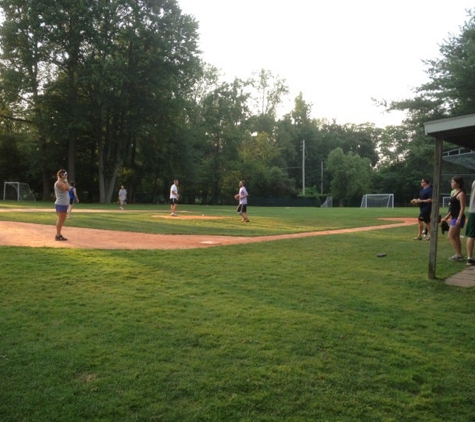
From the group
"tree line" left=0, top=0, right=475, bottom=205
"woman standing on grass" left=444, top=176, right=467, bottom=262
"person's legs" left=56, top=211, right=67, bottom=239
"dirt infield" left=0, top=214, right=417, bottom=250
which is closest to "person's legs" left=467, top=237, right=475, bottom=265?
"woman standing on grass" left=444, top=176, right=467, bottom=262

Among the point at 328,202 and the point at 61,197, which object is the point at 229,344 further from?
the point at 328,202

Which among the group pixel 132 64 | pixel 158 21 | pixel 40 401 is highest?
pixel 158 21

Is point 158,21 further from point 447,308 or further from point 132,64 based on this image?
point 447,308

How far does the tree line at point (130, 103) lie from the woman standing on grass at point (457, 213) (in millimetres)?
10186

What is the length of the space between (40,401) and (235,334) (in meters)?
1.89

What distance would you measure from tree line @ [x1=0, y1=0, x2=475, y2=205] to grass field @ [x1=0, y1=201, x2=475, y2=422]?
15731 millimetres

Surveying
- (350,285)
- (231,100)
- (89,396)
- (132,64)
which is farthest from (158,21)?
(89,396)

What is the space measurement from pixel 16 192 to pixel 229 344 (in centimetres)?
4675

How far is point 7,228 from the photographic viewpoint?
43.3ft

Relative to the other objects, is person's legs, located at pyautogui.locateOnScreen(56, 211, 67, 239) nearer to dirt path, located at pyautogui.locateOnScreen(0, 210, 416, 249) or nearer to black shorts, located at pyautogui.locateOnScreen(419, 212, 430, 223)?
dirt path, located at pyautogui.locateOnScreen(0, 210, 416, 249)

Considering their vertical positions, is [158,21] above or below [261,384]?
above

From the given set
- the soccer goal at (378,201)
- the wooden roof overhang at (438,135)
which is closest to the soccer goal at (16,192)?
the soccer goal at (378,201)

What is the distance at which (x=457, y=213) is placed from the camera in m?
9.82

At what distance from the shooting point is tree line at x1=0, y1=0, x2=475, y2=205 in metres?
28.8
